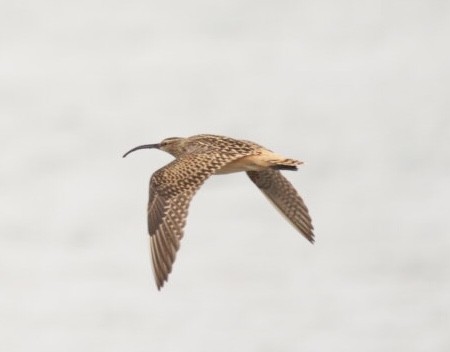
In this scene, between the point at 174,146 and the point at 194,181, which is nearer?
the point at 194,181

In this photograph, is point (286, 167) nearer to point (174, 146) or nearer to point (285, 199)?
point (285, 199)

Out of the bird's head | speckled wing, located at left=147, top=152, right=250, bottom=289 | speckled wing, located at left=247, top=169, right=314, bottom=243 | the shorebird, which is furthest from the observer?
speckled wing, located at left=247, top=169, right=314, bottom=243

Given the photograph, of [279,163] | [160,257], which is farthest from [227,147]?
[160,257]

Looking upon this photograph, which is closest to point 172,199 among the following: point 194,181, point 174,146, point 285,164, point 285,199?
point 194,181

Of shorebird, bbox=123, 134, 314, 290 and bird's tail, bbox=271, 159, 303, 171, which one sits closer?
shorebird, bbox=123, 134, 314, 290

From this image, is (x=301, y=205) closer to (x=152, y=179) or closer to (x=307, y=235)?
(x=307, y=235)

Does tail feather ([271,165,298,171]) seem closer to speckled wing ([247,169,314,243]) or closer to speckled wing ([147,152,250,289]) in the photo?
speckled wing ([147,152,250,289])

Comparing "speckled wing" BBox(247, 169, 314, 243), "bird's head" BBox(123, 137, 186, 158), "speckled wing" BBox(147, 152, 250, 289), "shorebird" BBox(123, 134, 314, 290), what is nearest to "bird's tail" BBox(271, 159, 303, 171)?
"shorebird" BBox(123, 134, 314, 290)

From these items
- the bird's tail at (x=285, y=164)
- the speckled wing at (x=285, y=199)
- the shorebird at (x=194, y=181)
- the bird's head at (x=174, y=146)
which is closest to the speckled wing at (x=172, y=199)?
the shorebird at (x=194, y=181)
